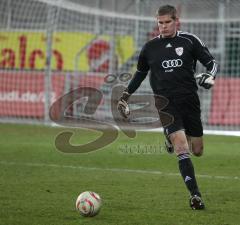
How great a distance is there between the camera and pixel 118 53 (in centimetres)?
2325

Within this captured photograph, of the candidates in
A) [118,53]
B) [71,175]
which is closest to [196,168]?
[71,175]

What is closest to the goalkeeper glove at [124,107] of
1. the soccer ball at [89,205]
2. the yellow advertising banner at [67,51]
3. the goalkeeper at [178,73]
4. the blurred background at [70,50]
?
the goalkeeper at [178,73]

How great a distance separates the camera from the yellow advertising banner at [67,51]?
23.2 metres

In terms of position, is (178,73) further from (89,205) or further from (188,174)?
(89,205)

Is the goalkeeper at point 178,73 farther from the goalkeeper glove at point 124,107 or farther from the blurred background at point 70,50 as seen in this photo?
the blurred background at point 70,50

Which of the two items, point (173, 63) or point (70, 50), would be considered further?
point (70, 50)

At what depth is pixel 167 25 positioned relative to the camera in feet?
29.4

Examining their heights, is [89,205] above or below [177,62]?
below

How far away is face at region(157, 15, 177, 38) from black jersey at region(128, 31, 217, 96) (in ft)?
0.45

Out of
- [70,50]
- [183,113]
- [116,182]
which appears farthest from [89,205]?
[70,50]

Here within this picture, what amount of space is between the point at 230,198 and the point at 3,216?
3.00 meters

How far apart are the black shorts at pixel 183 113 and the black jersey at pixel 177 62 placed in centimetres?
9

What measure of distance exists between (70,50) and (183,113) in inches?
577

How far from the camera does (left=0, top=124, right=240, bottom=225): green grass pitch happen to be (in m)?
7.97
